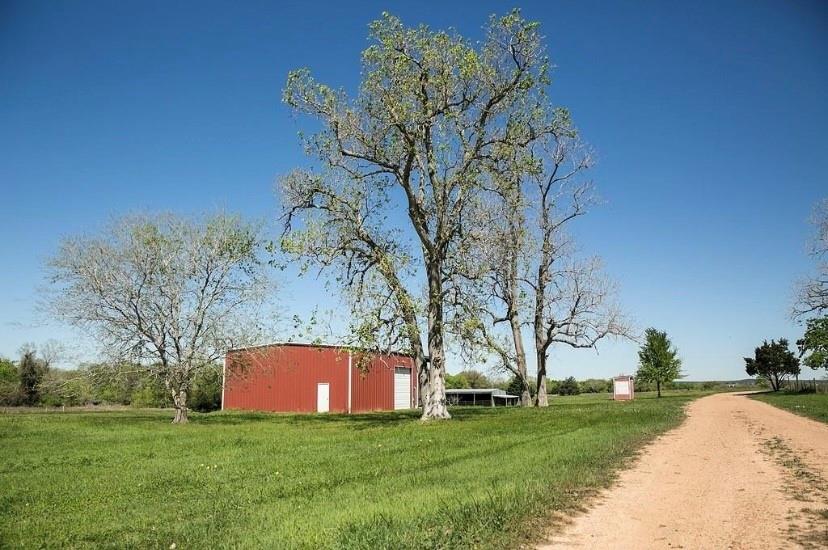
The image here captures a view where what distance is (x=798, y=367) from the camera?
63.7 m

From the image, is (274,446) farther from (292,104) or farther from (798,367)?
(798,367)

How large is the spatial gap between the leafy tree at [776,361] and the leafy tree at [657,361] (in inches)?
368

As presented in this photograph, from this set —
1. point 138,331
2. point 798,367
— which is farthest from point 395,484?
point 798,367

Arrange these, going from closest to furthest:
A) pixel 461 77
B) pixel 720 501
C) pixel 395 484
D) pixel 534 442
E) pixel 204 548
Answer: pixel 204 548 < pixel 720 501 < pixel 395 484 < pixel 534 442 < pixel 461 77

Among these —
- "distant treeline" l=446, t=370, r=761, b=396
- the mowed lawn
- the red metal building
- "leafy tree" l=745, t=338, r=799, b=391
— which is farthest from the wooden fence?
the mowed lawn

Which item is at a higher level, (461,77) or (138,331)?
(461,77)

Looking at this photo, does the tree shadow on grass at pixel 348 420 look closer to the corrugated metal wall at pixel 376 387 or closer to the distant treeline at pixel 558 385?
the corrugated metal wall at pixel 376 387

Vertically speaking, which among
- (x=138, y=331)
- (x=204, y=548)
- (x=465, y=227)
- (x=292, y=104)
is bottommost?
(x=204, y=548)

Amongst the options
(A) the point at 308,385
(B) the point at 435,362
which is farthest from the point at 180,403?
(A) the point at 308,385

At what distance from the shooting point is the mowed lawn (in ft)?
23.1

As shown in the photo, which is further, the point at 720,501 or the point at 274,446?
the point at 274,446

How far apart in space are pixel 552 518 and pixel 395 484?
327cm

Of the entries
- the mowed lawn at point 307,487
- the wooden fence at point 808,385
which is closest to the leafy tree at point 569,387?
the wooden fence at point 808,385

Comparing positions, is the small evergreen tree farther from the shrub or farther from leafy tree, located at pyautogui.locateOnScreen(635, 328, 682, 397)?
leafy tree, located at pyautogui.locateOnScreen(635, 328, 682, 397)
